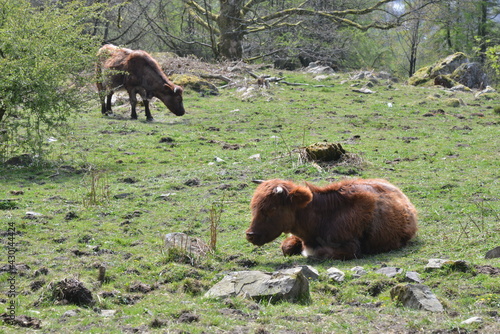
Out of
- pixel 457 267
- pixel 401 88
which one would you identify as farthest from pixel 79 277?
pixel 401 88

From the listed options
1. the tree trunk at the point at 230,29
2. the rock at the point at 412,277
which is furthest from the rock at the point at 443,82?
the rock at the point at 412,277

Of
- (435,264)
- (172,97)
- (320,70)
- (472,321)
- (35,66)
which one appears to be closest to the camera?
(472,321)

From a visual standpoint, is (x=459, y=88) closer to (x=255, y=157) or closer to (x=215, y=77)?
(x=215, y=77)

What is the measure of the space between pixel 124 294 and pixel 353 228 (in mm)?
3234

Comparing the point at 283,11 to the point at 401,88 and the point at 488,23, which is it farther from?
the point at 488,23

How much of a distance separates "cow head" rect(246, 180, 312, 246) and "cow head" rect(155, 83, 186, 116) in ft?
42.3

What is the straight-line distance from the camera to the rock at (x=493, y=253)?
691 cm

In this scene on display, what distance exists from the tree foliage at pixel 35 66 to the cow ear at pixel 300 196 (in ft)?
23.3

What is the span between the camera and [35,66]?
13.0 metres

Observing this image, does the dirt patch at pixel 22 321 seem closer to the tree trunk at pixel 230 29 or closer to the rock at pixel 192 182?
the rock at pixel 192 182

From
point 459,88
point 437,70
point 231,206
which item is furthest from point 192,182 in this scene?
point 437,70

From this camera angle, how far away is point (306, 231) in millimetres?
8242

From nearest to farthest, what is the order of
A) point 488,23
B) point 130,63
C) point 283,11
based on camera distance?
point 130,63, point 283,11, point 488,23

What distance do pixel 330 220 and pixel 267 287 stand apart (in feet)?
7.52
